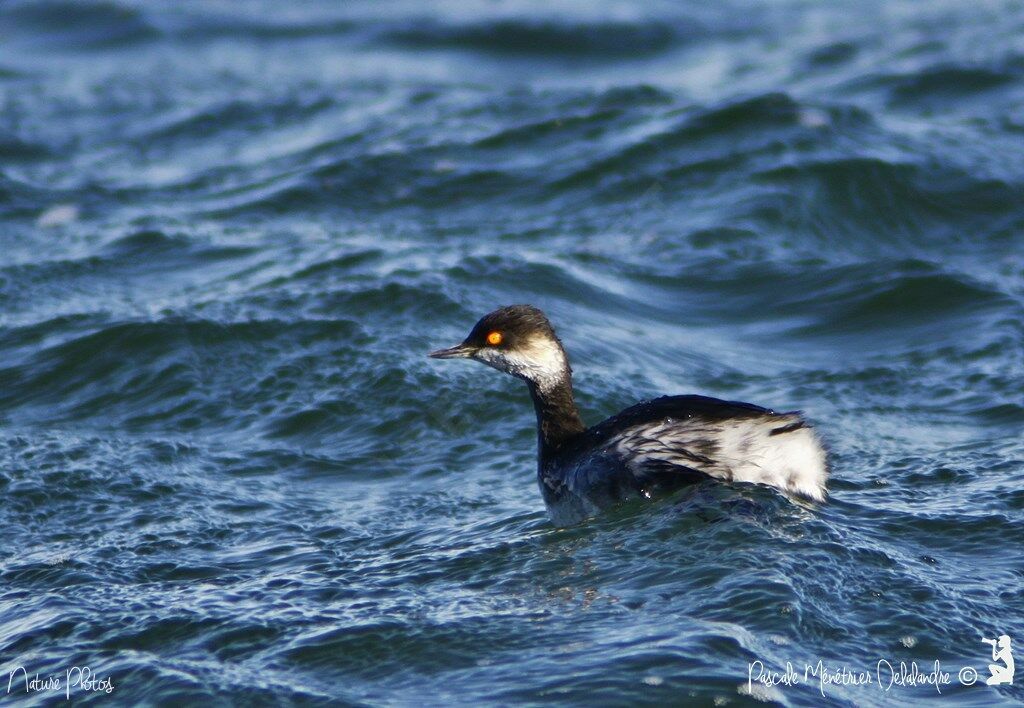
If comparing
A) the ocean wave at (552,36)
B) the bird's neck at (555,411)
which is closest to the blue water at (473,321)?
the ocean wave at (552,36)

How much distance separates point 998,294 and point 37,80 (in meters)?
9.98

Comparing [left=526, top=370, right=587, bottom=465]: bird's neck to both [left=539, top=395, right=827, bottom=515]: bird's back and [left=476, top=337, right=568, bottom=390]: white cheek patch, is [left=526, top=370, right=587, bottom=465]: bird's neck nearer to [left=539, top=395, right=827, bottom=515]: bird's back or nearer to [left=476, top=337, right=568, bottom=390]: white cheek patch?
[left=476, top=337, right=568, bottom=390]: white cheek patch

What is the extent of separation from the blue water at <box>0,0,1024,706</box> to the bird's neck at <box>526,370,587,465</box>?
1.08 feet

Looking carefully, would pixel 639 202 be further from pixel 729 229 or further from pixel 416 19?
pixel 416 19

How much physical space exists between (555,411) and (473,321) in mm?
2213

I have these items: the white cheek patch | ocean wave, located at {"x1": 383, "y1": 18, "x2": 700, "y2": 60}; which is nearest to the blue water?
ocean wave, located at {"x1": 383, "y1": 18, "x2": 700, "y2": 60}

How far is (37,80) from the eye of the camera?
14703 millimetres

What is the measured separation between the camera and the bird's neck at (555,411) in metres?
6.59

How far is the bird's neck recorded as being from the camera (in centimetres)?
659

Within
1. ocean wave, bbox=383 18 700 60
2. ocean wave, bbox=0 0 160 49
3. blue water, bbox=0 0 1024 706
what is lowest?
blue water, bbox=0 0 1024 706

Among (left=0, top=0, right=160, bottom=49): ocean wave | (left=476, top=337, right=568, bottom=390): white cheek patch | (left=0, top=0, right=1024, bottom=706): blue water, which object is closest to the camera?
(left=0, top=0, right=1024, bottom=706): blue water

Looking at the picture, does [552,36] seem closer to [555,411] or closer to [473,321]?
[473,321]

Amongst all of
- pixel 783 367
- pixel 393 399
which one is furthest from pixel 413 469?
pixel 783 367

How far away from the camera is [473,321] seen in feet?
28.7
